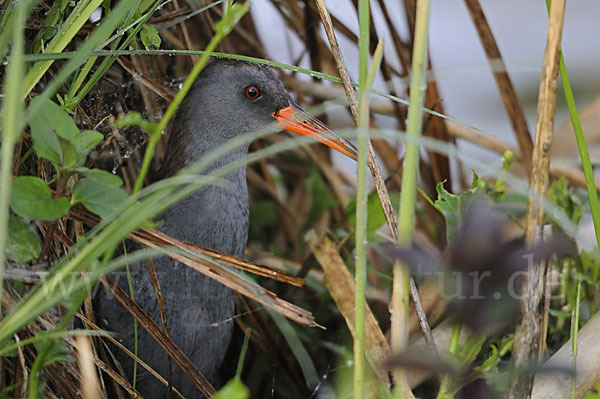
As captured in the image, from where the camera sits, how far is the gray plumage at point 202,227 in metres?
1.35

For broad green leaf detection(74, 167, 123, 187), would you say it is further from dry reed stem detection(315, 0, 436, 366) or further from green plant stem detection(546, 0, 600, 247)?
green plant stem detection(546, 0, 600, 247)

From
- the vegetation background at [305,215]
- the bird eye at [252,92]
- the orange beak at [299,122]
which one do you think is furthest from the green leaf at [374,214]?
the bird eye at [252,92]

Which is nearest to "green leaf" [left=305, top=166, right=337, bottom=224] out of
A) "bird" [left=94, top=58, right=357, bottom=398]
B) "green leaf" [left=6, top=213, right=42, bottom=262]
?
"bird" [left=94, top=58, right=357, bottom=398]

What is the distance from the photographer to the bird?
1346mm

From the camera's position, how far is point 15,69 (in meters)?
→ 0.71

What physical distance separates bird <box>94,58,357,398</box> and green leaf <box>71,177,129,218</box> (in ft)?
1.45

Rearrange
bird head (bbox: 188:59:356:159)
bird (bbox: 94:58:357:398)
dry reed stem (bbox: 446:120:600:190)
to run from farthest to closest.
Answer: dry reed stem (bbox: 446:120:600:190) → bird head (bbox: 188:59:356:159) → bird (bbox: 94:58:357:398)

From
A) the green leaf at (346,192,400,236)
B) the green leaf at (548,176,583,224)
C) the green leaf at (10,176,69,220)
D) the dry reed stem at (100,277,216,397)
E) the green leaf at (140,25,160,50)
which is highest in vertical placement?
the green leaf at (140,25,160,50)

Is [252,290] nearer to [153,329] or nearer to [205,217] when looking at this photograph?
[153,329]

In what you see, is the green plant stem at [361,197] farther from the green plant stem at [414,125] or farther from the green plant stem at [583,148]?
the green plant stem at [583,148]

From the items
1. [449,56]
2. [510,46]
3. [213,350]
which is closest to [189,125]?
[213,350]

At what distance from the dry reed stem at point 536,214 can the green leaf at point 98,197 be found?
0.49 m

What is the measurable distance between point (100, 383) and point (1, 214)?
459mm

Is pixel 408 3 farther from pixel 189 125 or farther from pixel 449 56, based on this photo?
pixel 449 56
